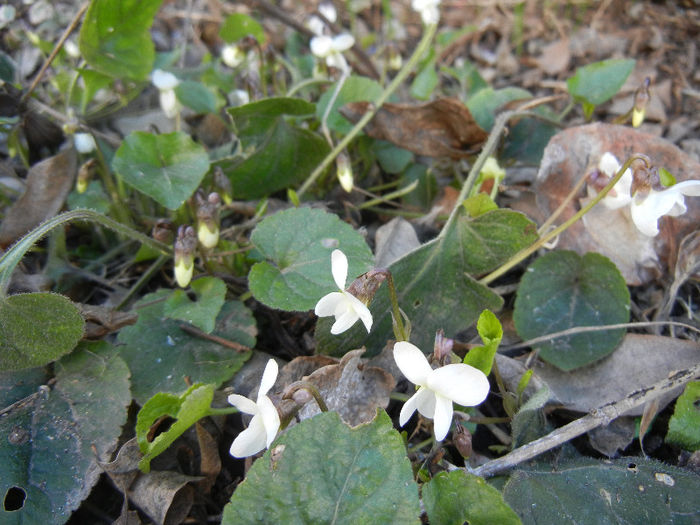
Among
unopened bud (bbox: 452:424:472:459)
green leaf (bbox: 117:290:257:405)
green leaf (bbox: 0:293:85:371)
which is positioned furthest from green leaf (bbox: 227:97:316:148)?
unopened bud (bbox: 452:424:472:459)

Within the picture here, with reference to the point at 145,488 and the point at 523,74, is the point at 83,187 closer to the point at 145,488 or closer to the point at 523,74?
the point at 145,488

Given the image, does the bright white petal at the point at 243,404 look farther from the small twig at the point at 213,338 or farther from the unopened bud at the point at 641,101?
the unopened bud at the point at 641,101

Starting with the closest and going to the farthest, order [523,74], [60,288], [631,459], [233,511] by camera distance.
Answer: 1. [233,511]
2. [631,459]
3. [60,288]
4. [523,74]

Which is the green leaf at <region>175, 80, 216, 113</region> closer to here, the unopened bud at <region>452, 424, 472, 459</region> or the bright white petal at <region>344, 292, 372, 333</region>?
the bright white petal at <region>344, 292, 372, 333</region>

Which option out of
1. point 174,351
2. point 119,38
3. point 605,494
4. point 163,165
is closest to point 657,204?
point 605,494

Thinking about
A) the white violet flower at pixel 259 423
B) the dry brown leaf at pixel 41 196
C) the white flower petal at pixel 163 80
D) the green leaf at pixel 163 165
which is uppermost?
the white flower petal at pixel 163 80

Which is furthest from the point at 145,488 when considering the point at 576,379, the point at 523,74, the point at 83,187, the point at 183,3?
the point at 183,3

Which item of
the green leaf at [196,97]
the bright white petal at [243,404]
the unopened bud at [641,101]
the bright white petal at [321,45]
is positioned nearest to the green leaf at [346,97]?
the bright white petal at [321,45]
